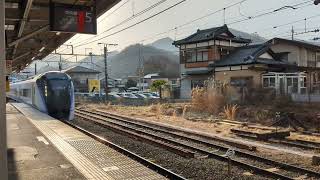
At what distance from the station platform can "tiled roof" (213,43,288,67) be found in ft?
80.0

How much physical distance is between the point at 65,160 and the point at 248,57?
29077mm

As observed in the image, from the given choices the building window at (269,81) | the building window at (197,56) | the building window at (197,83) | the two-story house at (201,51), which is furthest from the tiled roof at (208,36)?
the building window at (269,81)

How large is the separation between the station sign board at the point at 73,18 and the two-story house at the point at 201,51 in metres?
30.3

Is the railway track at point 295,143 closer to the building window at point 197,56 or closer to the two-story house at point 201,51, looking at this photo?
the two-story house at point 201,51

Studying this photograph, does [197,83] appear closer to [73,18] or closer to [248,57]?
[248,57]

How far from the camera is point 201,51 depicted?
45219 mm

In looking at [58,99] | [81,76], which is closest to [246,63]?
[58,99]

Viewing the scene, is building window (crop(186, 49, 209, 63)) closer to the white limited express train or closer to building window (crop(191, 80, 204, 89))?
building window (crop(191, 80, 204, 89))

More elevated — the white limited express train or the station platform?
the white limited express train

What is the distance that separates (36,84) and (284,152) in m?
17.9

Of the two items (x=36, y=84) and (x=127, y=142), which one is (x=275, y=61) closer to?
(x=36, y=84)

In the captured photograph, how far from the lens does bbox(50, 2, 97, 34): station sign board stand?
11.3 metres

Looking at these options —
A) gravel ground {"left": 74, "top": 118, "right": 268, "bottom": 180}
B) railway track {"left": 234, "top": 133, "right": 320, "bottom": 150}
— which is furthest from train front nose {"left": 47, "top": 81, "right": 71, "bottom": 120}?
railway track {"left": 234, "top": 133, "right": 320, "bottom": 150}

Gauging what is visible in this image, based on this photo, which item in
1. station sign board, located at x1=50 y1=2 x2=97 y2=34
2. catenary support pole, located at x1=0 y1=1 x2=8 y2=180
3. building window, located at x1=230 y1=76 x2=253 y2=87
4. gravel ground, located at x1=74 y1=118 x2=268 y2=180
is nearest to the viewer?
catenary support pole, located at x1=0 y1=1 x2=8 y2=180
